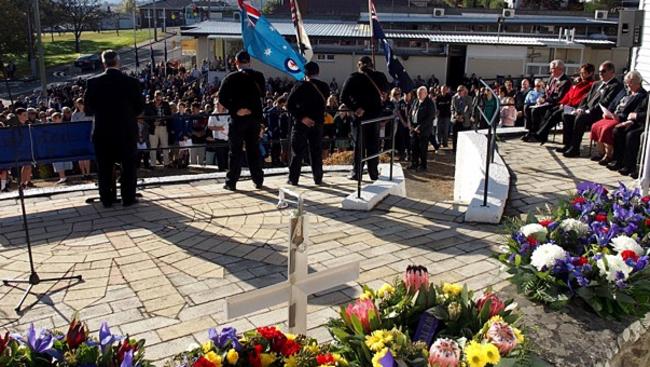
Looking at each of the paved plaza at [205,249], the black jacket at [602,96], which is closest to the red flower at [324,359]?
the paved plaza at [205,249]

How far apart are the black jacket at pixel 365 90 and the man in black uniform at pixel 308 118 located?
303mm

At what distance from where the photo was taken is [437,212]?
22.1 ft

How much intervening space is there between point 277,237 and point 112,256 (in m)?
1.53

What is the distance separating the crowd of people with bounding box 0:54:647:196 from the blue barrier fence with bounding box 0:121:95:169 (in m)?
0.38

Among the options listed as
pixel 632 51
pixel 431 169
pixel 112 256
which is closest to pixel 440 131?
pixel 431 169

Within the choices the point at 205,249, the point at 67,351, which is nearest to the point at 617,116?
the point at 205,249

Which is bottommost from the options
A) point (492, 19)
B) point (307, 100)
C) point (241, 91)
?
point (307, 100)

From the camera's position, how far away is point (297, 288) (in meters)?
3.08

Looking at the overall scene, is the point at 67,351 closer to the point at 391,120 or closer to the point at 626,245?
the point at 626,245

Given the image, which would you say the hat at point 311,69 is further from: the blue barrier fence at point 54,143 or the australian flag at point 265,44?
the blue barrier fence at point 54,143

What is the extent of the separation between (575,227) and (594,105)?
18.1ft

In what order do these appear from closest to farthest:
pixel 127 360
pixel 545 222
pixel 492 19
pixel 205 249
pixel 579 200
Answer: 1. pixel 127 360
2. pixel 545 222
3. pixel 579 200
4. pixel 205 249
5. pixel 492 19

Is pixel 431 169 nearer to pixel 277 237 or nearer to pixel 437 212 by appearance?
pixel 437 212

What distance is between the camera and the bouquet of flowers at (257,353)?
247cm
